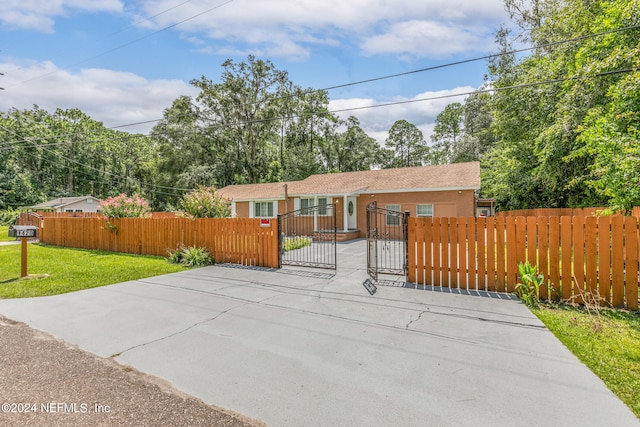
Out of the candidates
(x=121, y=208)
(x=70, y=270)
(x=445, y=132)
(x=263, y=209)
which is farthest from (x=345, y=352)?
(x=445, y=132)

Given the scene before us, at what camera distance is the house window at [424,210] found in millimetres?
17031

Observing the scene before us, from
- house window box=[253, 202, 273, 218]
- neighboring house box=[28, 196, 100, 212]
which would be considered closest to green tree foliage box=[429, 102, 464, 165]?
house window box=[253, 202, 273, 218]

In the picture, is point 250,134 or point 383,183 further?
point 250,134

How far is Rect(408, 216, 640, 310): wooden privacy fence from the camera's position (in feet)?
16.8

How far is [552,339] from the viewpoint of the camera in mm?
3953

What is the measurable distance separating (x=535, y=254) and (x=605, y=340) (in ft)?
7.07

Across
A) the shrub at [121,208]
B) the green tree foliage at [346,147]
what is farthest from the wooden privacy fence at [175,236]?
the green tree foliage at [346,147]

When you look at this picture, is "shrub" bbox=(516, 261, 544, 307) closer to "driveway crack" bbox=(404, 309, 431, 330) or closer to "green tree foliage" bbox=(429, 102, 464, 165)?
"driveway crack" bbox=(404, 309, 431, 330)

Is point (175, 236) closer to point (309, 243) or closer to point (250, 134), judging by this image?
point (309, 243)

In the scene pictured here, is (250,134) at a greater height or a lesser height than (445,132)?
lesser

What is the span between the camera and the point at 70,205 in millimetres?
31672

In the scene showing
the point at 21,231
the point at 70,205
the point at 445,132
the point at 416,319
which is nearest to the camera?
the point at 416,319

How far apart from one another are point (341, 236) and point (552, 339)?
13.2 meters

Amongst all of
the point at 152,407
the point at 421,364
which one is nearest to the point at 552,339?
the point at 421,364
